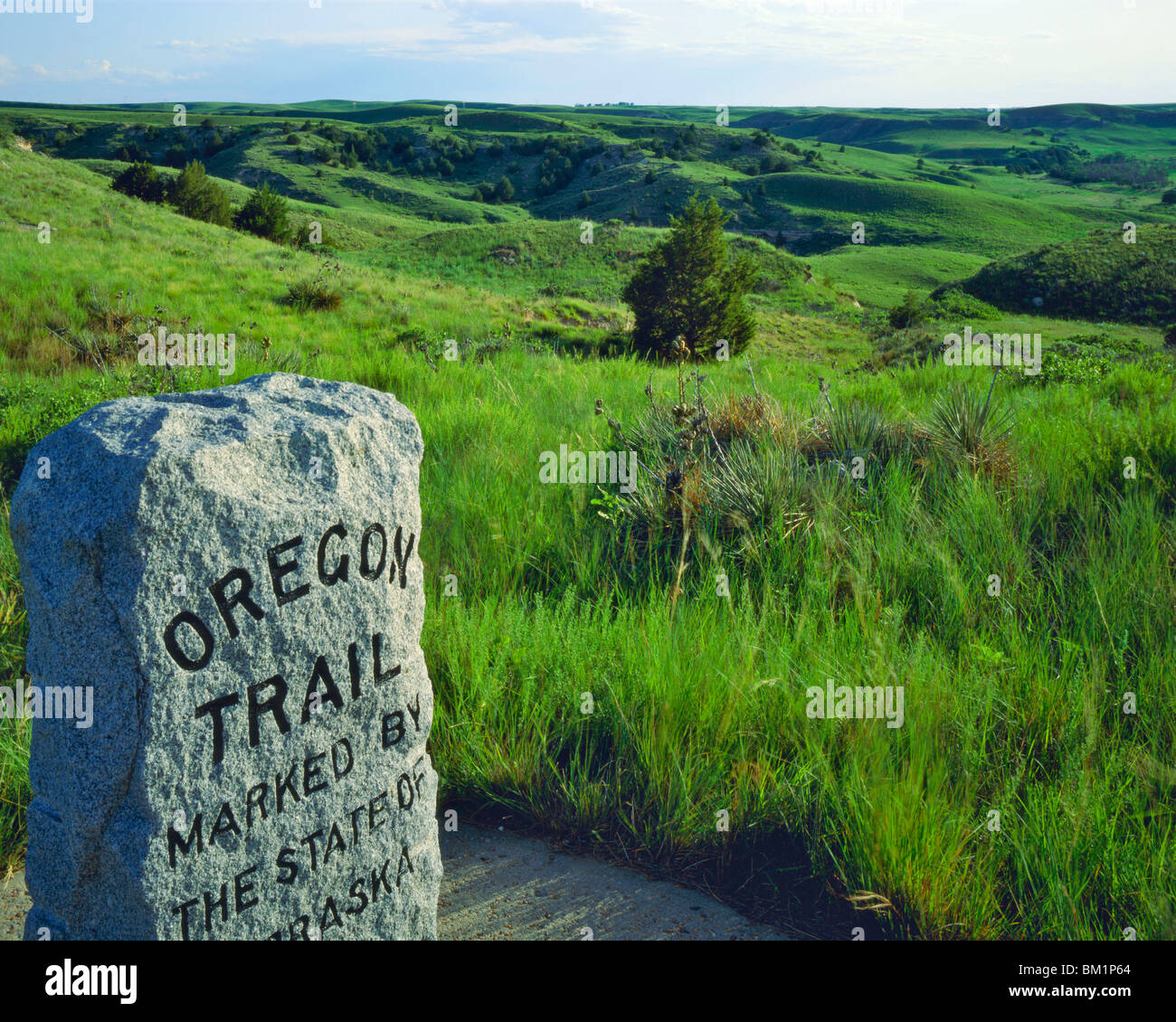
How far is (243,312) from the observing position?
45.7 feet

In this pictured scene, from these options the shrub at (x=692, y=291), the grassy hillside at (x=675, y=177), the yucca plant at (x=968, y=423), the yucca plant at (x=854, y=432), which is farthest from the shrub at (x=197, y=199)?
the yucca plant at (x=968, y=423)

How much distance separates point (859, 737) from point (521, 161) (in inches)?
4309

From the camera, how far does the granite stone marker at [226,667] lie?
181 cm

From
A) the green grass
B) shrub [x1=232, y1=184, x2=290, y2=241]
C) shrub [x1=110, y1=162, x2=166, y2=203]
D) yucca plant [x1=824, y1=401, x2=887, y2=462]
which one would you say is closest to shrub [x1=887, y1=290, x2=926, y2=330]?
shrub [x1=232, y1=184, x2=290, y2=241]

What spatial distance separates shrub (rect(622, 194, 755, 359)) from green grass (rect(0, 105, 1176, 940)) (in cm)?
1677

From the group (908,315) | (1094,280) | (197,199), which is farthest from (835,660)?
(197,199)

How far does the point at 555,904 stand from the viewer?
8.46ft

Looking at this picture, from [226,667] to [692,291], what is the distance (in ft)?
78.3

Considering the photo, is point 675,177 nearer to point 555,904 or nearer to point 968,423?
point 968,423

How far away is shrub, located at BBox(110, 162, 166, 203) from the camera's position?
37.2 metres

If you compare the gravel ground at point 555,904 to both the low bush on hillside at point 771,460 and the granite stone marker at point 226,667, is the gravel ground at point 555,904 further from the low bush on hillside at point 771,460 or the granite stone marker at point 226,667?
the low bush on hillside at point 771,460

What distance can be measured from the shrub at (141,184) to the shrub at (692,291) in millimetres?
25603

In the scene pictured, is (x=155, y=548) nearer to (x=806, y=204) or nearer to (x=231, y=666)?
(x=231, y=666)

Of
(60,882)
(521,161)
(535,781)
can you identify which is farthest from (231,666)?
(521,161)
